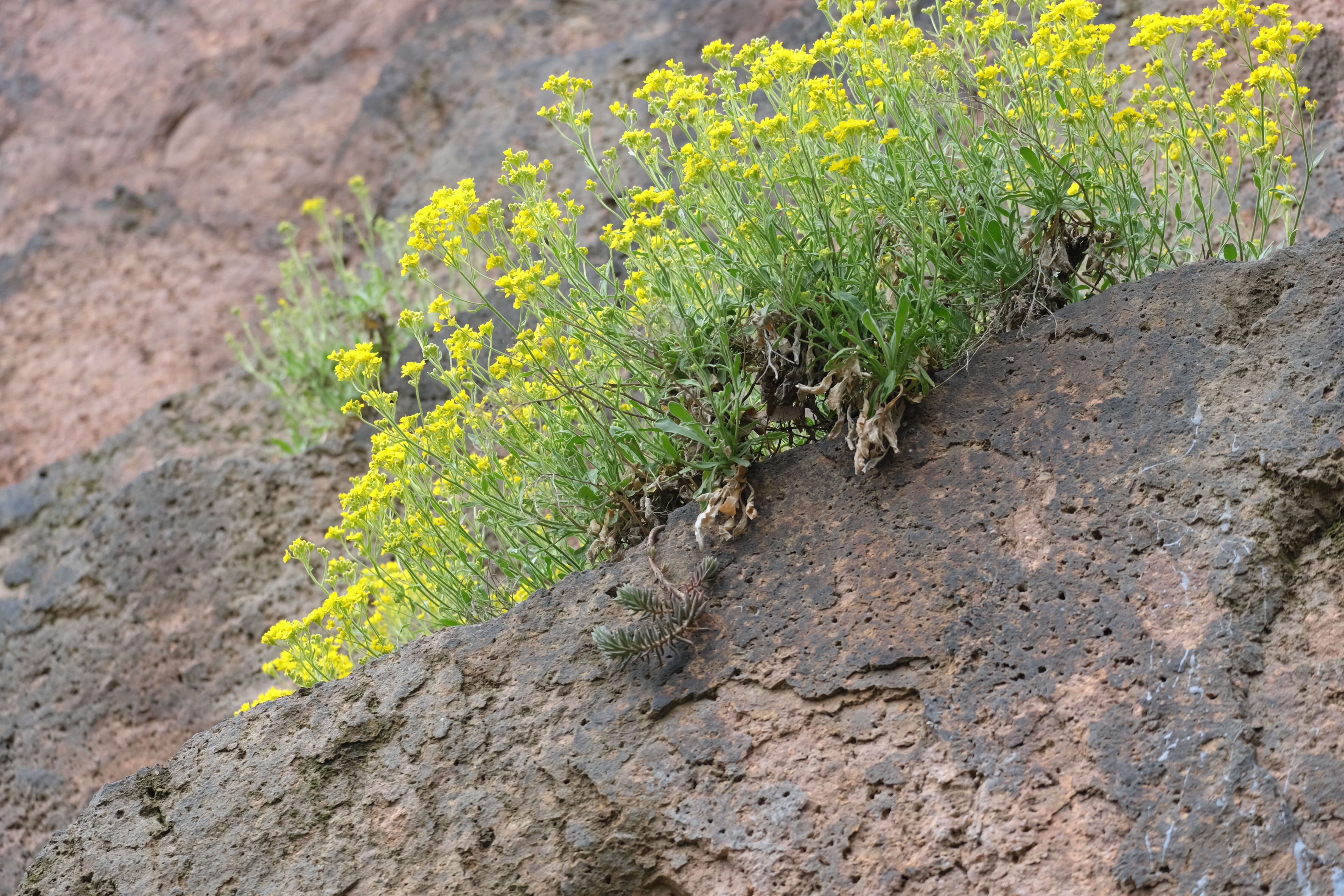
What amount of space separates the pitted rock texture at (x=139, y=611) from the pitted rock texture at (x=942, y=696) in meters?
1.82

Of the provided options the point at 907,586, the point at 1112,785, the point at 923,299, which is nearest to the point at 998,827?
the point at 1112,785

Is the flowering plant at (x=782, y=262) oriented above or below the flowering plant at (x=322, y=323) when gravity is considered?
above

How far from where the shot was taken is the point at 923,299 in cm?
293

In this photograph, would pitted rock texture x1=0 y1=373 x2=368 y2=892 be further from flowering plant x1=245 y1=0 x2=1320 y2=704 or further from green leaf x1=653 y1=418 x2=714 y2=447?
green leaf x1=653 y1=418 x2=714 y2=447

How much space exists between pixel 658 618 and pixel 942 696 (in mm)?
678

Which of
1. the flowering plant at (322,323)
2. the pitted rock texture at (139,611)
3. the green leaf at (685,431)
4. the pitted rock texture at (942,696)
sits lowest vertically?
the pitted rock texture at (139,611)

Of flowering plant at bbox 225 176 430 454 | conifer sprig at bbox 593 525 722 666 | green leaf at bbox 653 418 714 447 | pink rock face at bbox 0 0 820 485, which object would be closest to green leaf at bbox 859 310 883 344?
green leaf at bbox 653 418 714 447

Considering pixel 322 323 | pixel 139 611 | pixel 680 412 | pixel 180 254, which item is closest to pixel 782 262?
pixel 680 412

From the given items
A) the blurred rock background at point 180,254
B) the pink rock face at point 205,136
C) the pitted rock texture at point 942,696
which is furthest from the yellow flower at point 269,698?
the pink rock face at point 205,136

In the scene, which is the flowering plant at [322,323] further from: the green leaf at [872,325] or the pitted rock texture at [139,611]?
the green leaf at [872,325]

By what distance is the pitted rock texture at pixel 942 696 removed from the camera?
2.29 meters

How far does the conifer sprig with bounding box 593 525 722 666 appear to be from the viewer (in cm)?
273

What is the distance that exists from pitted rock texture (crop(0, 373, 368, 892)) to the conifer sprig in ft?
8.50

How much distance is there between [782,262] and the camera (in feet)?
9.59
